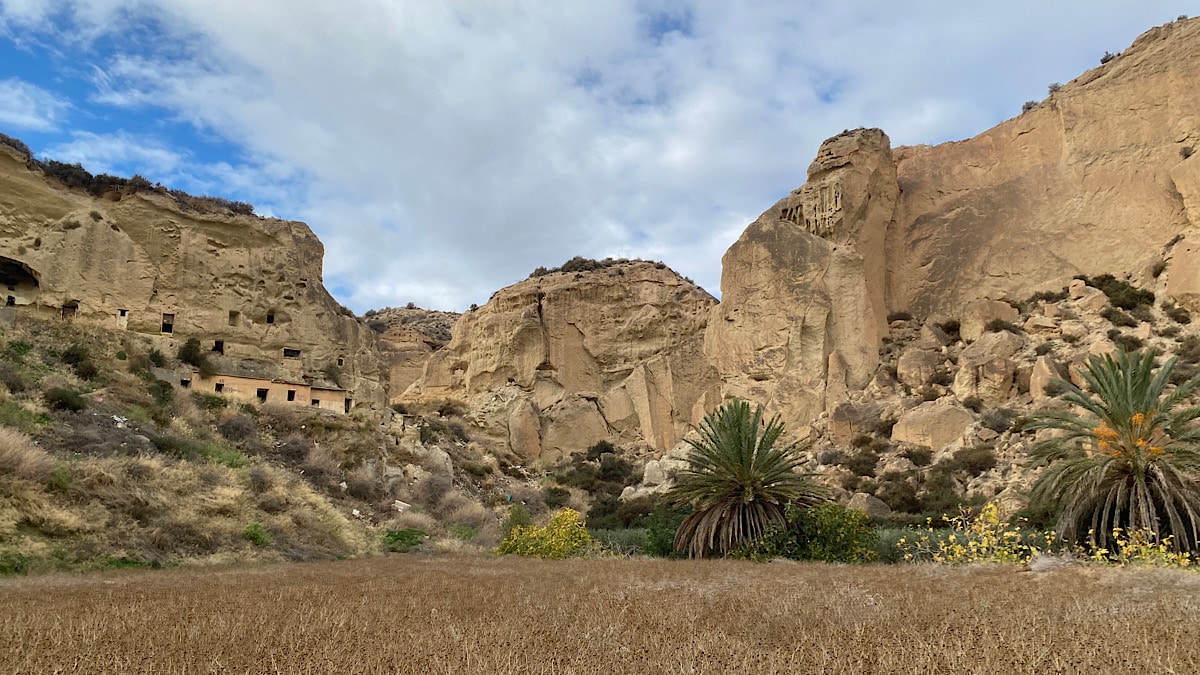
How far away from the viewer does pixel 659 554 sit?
1602 cm

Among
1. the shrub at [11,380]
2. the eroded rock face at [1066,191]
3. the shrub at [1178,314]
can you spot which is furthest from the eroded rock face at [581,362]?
the shrub at [11,380]

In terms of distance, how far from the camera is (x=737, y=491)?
47.6ft

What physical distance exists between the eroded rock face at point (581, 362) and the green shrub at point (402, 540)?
17.1 metres

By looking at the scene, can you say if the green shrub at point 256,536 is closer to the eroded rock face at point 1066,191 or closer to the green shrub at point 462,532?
the green shrub at point 462,532

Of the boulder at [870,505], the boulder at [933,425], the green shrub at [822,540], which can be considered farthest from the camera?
the boulder at [933,425]

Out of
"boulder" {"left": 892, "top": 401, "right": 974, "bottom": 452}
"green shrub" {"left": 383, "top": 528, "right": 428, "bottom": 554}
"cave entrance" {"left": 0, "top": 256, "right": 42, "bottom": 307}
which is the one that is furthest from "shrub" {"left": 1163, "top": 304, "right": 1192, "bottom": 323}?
"cave entrance" {"left": 0, "top": 256, "right": 42, "bottom": 307}

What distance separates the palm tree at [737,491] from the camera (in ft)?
46.0

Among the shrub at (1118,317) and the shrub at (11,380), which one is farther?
the shrub at (1118,317)

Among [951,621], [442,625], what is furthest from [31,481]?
[951,621]

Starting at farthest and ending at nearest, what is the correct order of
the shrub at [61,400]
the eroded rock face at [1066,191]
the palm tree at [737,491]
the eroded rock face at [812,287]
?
the eroded rock face at [812,287], the eroded rock face at [1066,191], the shrub at [61,400], the palm tree at [737,491]

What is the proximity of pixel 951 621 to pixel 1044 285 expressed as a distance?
27.6 meters

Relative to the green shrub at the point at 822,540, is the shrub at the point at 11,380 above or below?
above

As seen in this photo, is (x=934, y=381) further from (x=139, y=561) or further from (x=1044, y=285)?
(x=139, y=561)

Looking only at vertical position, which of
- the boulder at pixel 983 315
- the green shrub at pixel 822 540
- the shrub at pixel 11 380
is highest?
the boulder at pixel 983 315
